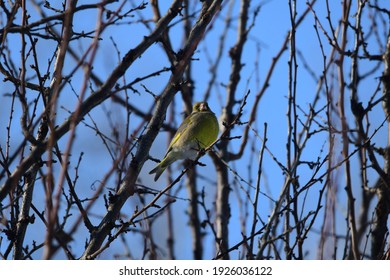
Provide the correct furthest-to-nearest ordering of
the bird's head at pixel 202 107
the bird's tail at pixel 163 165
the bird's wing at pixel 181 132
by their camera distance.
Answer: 1. the bird's head at pixel 202 107
2. the bird's wing at pixel 181 132
3. the bird's tail at pixel 163 165

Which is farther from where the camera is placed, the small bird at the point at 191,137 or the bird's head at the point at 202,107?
the bird's head at the point at 202,107

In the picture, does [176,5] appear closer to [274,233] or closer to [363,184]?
[274,233]

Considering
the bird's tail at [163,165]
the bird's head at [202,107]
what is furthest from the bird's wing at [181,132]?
the bird's head at [202,107]

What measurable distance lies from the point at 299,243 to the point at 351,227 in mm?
528

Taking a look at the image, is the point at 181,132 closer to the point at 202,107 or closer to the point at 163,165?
the point at 163,165

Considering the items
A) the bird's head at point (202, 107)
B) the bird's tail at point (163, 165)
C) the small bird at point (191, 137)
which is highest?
the bird's head at point (202, 107)

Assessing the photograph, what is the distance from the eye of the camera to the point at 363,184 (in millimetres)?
5082

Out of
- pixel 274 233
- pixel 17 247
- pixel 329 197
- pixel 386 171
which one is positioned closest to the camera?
pixel 17 247

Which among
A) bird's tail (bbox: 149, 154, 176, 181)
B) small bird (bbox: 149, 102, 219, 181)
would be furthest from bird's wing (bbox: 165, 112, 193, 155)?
bird's tail (bbox: 149, 154, 176, 181)

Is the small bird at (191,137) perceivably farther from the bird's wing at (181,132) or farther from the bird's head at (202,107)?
the bird's head at (202,107)

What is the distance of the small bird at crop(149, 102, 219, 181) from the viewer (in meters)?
5.57

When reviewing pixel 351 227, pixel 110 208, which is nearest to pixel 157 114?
pixel 110 208

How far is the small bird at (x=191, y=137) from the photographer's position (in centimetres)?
557

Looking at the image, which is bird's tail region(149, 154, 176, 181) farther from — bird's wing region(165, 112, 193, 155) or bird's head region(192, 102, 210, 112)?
bird's head region(192, 102, 210, 112)
